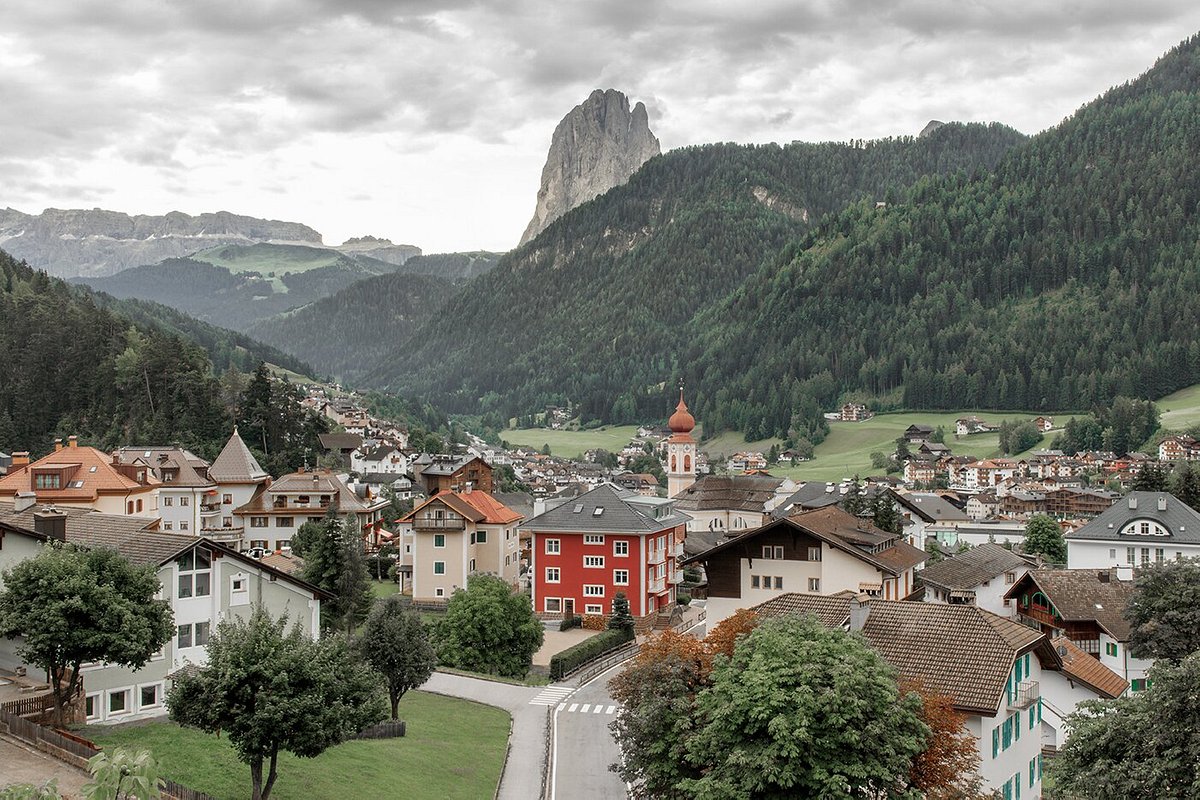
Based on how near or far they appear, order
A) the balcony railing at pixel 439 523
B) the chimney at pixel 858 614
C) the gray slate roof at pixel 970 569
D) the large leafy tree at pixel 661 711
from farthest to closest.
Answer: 1. the balcony railing at pixel 439 523
2. the gray slate roof at pixel 970 569
3. the chimney at pixel 858 614
4. the large leafy tree at pixel 661 711

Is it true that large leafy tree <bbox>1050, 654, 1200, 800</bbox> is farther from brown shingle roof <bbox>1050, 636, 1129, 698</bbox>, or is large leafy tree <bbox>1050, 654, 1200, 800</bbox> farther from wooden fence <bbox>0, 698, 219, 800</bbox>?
brown shingle roof <bbox>1050, 636, 1129, 698</bbox>

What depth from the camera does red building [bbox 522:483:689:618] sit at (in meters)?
73.1

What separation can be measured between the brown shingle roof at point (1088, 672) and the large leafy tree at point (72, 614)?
33303 mm

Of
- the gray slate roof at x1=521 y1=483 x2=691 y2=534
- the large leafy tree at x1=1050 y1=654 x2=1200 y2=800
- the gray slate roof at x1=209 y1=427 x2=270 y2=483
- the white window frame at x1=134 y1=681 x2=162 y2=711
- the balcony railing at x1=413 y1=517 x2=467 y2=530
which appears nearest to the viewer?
the large leafy tree at x1=1050 y1=654 x2=1200 y2=800

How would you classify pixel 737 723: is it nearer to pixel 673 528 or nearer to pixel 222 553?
pixel 222 553

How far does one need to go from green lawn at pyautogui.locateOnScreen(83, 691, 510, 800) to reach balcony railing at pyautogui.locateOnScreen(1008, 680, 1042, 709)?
15759 mm

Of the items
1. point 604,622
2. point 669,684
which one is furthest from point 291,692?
point 604,622

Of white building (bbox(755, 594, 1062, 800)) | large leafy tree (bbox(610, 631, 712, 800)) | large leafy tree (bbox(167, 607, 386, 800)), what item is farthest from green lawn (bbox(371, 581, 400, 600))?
large leafy tree (bbox(167, 607, 386, 800))

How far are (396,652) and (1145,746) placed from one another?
1048 inches

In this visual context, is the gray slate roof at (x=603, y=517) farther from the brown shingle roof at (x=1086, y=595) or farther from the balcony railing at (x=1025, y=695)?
the balcony railing at (x=1025, y=695)

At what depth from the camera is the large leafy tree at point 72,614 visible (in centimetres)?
2941

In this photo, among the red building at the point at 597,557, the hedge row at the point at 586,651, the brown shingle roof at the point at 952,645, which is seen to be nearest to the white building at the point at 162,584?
the hedge row at the point at 586,651

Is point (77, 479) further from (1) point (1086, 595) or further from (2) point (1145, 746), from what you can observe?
(2) point (1145, 746)

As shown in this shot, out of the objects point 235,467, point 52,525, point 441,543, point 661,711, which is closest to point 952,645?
point 661,711
